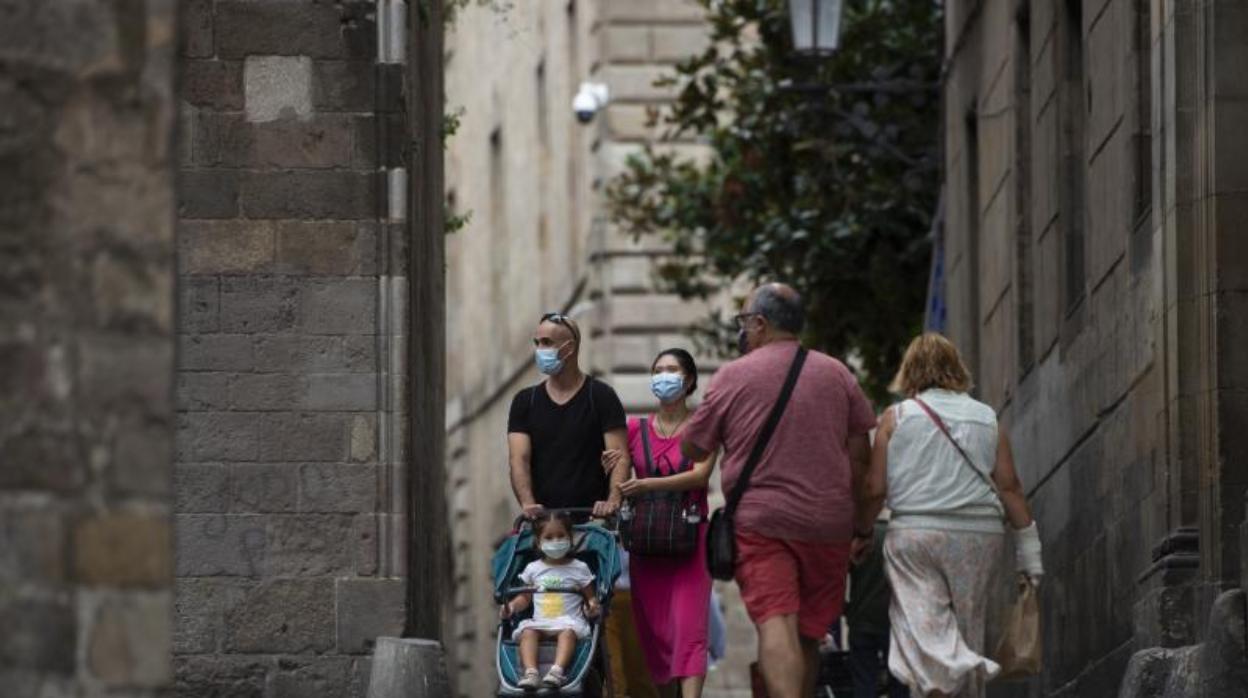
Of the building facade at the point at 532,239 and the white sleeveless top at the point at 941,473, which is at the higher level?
the building facade at the point at 532,239

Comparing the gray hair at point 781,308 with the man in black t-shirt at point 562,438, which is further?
the man in black t-shirt at point 562,438

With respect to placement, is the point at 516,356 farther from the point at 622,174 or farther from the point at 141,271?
the point at 141,271

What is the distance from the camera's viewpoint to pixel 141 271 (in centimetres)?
829

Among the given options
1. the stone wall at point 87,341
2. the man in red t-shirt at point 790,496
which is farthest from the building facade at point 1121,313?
the stone wall at point 87,341

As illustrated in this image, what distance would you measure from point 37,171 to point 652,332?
1333 inches

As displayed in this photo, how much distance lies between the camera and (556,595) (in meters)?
16.1

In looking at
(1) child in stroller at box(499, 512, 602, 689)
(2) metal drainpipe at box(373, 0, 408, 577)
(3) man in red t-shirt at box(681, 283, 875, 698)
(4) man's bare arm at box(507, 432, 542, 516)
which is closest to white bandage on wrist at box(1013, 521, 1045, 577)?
(3) man in red t-shirt at box(681, 283, 875, 698)

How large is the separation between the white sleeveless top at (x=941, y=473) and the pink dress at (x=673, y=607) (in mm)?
1078

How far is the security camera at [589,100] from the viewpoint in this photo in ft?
132

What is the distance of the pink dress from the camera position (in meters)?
16.1

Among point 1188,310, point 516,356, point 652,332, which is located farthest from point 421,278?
point 516,356

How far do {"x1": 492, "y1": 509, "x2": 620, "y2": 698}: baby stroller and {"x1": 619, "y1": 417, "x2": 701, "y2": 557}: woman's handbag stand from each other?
167mm

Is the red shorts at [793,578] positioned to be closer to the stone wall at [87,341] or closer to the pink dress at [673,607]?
the pink dress at [673,607]

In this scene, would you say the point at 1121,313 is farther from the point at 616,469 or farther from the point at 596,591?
the point at 596,591
